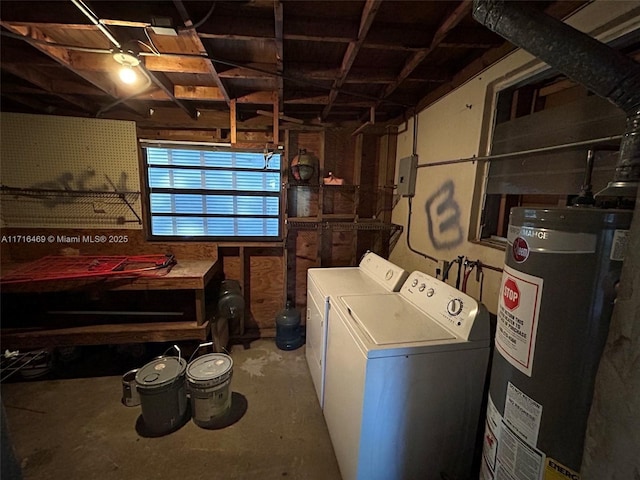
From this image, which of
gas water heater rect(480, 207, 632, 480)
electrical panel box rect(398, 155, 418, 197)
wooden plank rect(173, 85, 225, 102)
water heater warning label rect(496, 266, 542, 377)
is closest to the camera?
gas water heater rect(480, 207, 632, 480)

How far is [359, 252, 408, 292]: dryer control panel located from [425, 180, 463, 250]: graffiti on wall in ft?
1.25

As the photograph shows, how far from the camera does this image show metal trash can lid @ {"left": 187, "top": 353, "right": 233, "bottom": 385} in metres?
1.90

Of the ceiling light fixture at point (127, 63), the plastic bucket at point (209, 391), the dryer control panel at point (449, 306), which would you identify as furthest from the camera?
the plastic bucket at point (209, 391)

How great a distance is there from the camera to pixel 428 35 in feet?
4.99

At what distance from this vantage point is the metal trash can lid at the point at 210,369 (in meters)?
1.90

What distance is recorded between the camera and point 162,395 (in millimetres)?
1831

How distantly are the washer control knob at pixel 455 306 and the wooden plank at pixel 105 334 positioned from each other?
74.5 inches

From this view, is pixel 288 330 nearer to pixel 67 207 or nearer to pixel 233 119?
pixel 233 119

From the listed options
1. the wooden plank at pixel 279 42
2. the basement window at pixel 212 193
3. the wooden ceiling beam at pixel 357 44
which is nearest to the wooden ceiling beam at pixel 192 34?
the wooden plank at pixel 279 42

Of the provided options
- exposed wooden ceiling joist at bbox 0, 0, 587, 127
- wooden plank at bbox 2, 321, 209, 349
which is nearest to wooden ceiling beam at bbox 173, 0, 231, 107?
exposed wooden ceiling joist at bbox 0, 0, 587, 127

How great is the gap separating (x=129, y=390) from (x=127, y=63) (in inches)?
83.0

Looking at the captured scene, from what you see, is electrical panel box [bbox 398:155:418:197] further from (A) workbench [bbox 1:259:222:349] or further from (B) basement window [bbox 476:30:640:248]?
(A) workbench [bbox 1:259:222:349]

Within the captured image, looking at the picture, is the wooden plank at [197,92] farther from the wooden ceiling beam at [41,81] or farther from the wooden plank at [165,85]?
the wooden ceiling beam at [41,81]

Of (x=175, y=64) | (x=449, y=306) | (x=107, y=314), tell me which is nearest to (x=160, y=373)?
(x=107, y=314)
